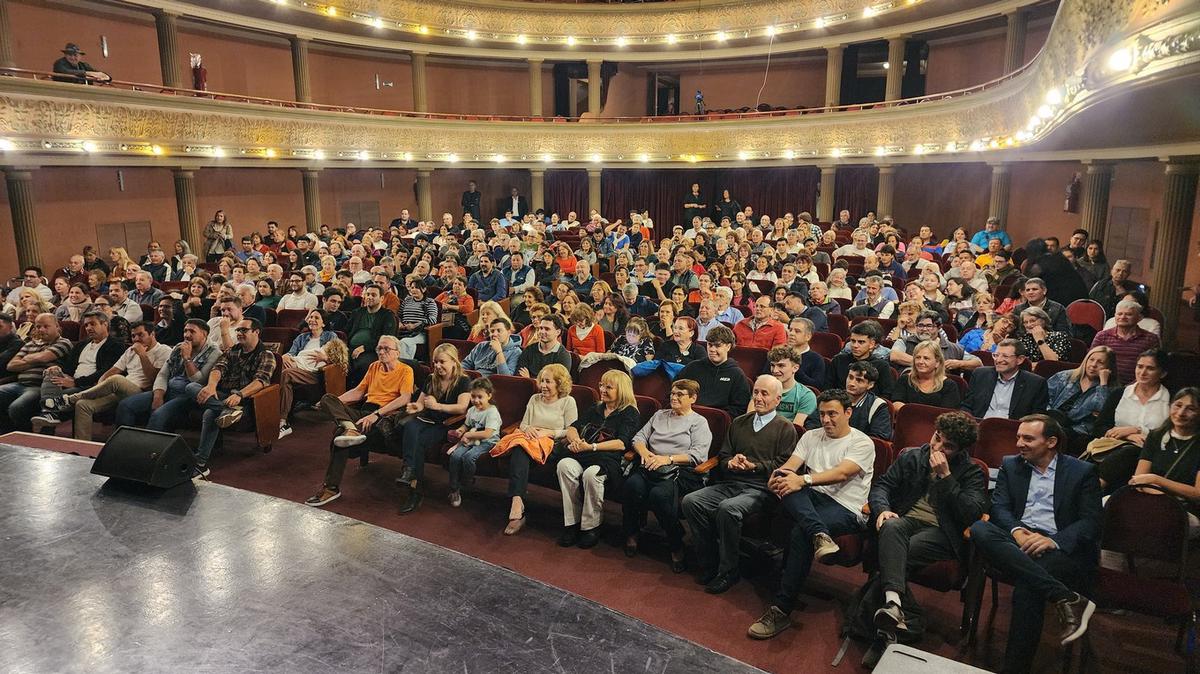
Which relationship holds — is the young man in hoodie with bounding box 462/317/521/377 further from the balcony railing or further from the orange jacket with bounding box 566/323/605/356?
the balcony railing

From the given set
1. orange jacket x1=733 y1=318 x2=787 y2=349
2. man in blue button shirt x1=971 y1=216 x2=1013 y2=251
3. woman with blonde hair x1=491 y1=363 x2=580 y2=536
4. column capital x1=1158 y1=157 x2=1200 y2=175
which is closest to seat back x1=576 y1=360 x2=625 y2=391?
woman with blonde hair x1=491 y1=363 x2=580 y2=536

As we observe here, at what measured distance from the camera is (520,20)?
19078mm

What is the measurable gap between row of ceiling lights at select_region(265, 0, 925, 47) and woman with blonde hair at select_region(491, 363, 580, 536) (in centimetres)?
1378

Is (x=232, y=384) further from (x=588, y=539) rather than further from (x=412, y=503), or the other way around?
(x=588, y=539)

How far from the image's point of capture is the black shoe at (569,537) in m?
4.34

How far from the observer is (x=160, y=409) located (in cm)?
544

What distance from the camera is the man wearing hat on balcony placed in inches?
450

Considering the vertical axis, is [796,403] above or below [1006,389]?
below

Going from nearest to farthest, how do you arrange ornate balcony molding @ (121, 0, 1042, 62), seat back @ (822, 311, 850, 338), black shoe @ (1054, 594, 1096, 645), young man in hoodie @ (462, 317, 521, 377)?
black shoe @ (1054, 594, 1096, 645)
young man in hoodie @ (462, 317, 521, 377)
seat back @ (822, 311, 850, 338)
ornate balcony molding @ (121, 0, 1042, 62)

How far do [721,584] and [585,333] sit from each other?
2687 millimetres

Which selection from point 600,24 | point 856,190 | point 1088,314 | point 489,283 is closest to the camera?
point 1088,314

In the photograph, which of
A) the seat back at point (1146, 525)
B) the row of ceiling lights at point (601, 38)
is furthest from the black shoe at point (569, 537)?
the row of ceiling lights at point (601, 38)

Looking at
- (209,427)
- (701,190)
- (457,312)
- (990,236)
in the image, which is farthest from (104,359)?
(701,190)

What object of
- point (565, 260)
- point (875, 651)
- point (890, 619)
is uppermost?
point (565, 260)
